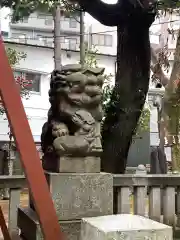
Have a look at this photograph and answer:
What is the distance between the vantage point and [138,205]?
19.8 feet

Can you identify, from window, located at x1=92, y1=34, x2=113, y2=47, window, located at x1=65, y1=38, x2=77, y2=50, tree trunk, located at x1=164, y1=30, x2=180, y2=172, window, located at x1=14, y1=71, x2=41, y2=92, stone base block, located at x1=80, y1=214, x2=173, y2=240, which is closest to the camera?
stone base block, located at x1=80, y1=214, x2=173, y2=240

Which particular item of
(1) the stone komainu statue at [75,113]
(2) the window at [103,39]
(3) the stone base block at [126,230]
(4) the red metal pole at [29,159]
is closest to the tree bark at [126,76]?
(1) the stone komainu statue at [75,113]

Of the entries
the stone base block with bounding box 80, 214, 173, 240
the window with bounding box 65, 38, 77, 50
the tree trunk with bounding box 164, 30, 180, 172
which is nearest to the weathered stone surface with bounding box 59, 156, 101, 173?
the stone base block with bounding box 80, 214, 173, 240

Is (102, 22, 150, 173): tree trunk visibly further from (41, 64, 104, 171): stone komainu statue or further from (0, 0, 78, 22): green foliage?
(41, 64, 104, 171): stone komainu statue

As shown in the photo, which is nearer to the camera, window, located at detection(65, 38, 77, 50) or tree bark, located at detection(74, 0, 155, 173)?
tree bark, located at detection(74, 0, 155, 173)

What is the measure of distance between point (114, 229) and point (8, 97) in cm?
144

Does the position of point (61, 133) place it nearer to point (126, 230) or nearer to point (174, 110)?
point (126, 230)

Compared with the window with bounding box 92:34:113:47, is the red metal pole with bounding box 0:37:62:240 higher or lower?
lower

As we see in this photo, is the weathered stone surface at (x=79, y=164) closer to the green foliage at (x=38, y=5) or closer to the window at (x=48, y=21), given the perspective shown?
the green foliage at (x=38, y=5)

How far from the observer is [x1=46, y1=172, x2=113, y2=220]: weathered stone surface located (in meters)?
4.25

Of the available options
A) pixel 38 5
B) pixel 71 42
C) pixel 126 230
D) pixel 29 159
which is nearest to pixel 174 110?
pixel 38 5

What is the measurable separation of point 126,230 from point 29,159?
1093mm

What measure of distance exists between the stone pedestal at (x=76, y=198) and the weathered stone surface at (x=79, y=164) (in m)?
0.05

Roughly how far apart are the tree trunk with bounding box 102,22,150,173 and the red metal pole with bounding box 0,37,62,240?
3.06 meters
